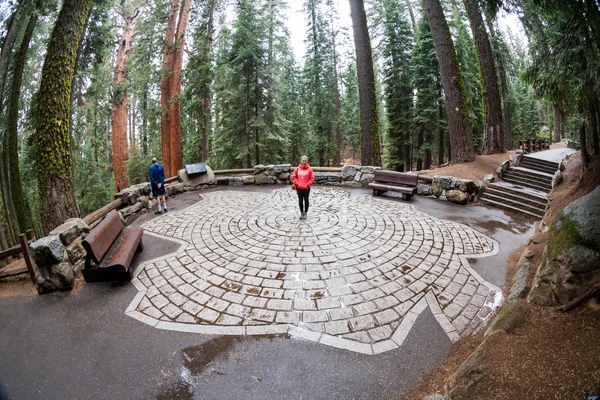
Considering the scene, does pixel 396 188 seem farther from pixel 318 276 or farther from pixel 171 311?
pixel 171 311

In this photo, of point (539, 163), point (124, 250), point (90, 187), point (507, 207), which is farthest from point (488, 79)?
point (90, 187)

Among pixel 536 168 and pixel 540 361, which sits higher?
pixel 536 168

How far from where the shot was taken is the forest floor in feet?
5.70

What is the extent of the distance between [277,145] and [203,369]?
14314 millimetres

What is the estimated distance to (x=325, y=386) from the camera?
101 inches

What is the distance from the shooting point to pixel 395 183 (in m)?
9.80

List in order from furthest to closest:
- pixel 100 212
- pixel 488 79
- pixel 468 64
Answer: pixel 468 64, pixel 488 79, pixel 100 212

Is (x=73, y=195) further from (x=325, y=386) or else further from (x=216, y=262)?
(x=325, y=386)

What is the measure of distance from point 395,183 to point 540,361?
823 centimetres

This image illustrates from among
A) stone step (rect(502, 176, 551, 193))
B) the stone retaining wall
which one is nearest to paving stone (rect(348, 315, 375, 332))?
the stone retaining wall

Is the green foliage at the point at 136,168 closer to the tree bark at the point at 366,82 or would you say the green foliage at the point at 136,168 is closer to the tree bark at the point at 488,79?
the tree bark at the point at 366,82

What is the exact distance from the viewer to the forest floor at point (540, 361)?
1.74 m

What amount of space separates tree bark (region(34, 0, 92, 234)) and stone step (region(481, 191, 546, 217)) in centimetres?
1230

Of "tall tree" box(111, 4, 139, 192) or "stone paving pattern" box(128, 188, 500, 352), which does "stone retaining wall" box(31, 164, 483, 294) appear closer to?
"stone paving pattern" box(128, 188, 500, 352)
